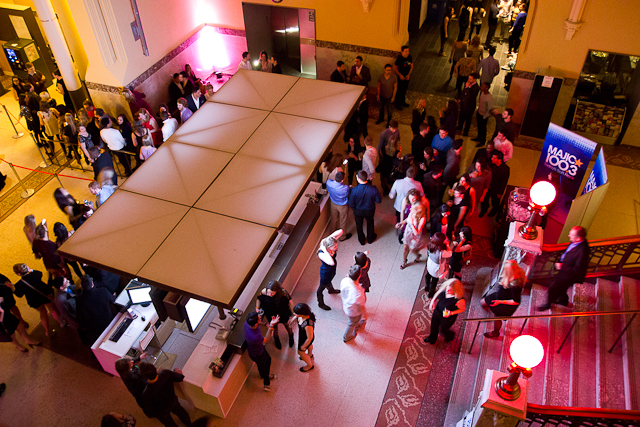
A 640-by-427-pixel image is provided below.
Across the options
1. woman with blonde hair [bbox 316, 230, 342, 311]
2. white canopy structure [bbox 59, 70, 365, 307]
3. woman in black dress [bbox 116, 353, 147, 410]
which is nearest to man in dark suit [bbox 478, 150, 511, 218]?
white canopy structure [bbox 59, 70, 365, 307]

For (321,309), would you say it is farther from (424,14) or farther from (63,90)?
(424,14)

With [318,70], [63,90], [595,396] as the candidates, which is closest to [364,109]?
[318,70]

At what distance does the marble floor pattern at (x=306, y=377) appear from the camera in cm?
629

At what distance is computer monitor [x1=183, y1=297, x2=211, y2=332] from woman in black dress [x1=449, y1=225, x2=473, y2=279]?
377 centimetres

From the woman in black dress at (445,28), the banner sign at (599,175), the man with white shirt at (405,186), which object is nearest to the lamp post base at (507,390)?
the man with white shirt at (405,186)

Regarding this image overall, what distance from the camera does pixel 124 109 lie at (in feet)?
37.0

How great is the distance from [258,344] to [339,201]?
312cm

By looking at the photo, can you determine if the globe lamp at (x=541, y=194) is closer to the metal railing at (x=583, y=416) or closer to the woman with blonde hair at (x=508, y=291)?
the woman with blonde hair at (x=508, y=291)

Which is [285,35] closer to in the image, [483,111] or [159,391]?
[483,111]

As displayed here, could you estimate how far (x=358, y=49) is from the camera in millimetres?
12133

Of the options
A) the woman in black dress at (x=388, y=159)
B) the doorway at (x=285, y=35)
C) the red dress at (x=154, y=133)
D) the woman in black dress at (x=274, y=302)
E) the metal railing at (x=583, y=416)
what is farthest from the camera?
the doorway at (x=285, y=35)

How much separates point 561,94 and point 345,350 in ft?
25.4

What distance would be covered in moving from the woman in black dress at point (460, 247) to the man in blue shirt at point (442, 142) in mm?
1944

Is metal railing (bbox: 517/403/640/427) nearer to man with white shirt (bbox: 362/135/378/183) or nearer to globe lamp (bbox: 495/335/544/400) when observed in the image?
globe lamp (bbox: 495/335/544/400)
